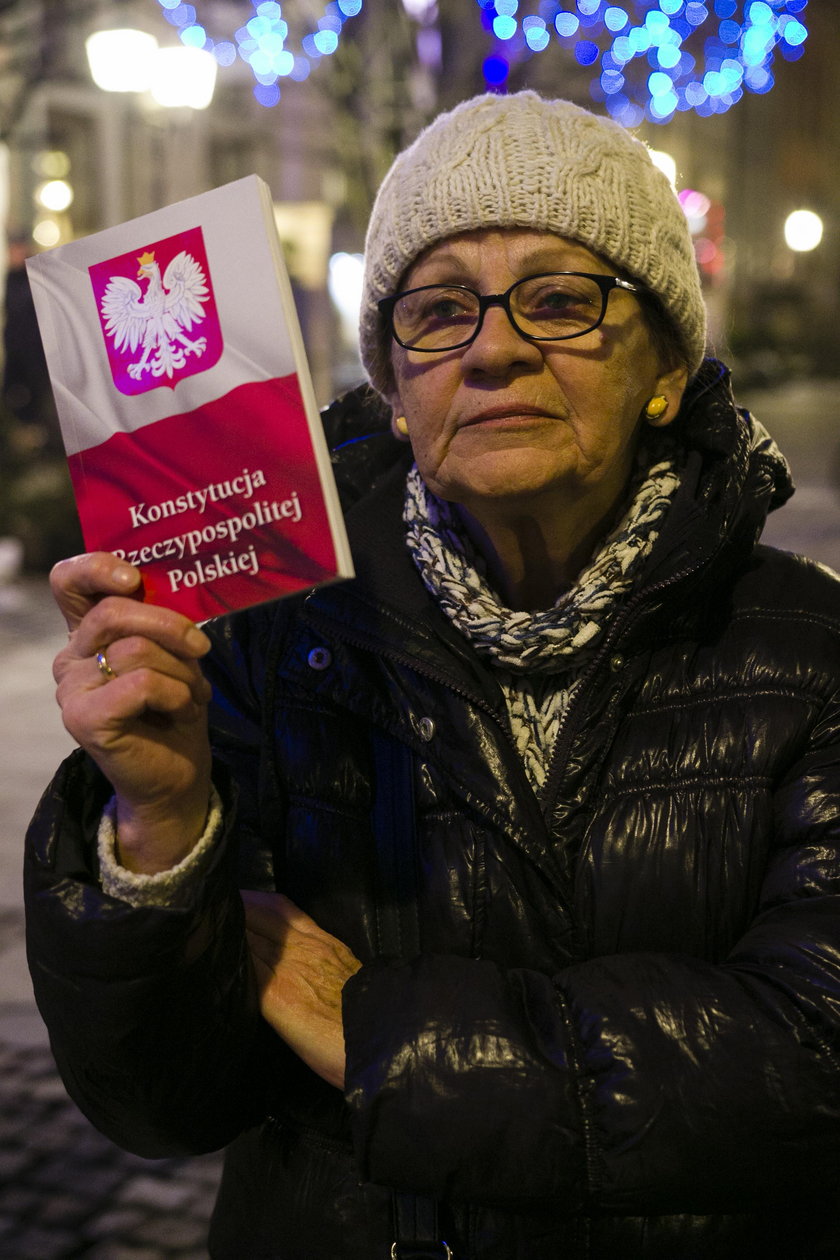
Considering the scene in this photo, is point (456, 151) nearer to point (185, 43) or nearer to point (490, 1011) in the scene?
point (490, 1011)

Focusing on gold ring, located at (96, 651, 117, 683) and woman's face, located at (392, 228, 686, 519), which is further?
woman's face, located at (392, 228, 686, 519)

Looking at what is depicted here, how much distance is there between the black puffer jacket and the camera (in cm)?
136

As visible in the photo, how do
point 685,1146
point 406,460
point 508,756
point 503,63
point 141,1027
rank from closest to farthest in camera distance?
1. point 685,1146
2. point 141,1027
3. point 508,756
4. point 406,460
5. point 503,63

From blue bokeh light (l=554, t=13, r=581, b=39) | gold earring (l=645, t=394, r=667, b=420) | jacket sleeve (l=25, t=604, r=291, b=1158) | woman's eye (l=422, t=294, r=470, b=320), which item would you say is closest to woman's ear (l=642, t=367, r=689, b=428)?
gold earring (l=645, t=394, r=667, b=420)

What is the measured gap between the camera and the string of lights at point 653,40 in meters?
11.1

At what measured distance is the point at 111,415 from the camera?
4.67ft

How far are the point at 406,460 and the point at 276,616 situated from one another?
389 millimetres

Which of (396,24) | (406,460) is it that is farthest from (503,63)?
(406,460)

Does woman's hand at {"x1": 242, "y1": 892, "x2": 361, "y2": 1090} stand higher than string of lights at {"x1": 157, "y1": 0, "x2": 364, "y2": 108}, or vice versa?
string of lights at {"x1": 157, "y1": 0, "x2": 364, "y2": 108}

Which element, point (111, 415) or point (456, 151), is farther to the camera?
point (456, 151)

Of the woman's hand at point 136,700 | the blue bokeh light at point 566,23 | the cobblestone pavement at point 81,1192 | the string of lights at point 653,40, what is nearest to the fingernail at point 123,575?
the woman's hand at point 136,700

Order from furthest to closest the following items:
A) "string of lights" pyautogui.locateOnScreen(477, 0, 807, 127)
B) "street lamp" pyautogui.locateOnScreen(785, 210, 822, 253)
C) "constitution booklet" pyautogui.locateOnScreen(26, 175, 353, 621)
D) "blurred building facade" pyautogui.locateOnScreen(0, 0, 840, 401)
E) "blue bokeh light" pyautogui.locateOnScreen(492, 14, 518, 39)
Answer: "street lamp" pyautogui.locateOnScreen(785, 210, 822, 253), "blurred building facade" pyautogui.locateOnScreen(0, 0, 840, 401), "string of lights" pyautogui.locateOnScreen(477, 0, 807, 127), "blue bokeh light" pyautogui.locateOnScreen(492, 14, 518, 39), "constitution booklet" pyautogui.locateOnScreen(26, 175, 353, 621)

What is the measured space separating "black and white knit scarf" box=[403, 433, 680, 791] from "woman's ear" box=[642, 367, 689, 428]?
0.06 m

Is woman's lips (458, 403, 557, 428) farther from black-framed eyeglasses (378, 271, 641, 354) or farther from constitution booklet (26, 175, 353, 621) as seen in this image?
constitution booklet (26, 175, 353, 621)
